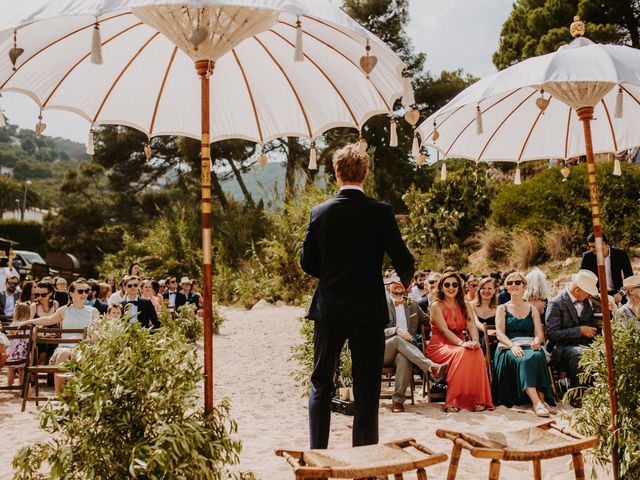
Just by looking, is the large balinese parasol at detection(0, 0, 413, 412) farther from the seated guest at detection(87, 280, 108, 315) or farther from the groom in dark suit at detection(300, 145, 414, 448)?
the seated guest at detection(87, 280, 108, 315)

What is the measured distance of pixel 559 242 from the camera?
46.3ft

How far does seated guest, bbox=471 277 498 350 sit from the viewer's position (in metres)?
8.16

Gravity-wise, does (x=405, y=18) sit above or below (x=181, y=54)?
above

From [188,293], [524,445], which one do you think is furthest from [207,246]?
[188,293]

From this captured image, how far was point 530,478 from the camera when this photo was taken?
4523 mm

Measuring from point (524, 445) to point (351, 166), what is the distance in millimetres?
1772

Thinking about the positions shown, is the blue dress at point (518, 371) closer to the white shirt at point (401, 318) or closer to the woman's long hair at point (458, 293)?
the woman's long hair at point (458, 293)

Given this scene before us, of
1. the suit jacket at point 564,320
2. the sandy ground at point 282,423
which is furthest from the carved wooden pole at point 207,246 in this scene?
the suit jacket at point 564,320

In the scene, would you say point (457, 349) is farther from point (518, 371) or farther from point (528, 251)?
point (528, 251)

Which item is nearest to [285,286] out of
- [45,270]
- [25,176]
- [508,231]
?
[508,231]

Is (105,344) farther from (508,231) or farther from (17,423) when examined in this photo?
(508,231)

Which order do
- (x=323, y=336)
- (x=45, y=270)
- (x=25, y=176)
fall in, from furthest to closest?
1. (x=25, y=176)
2. (x=45, y=270)
3. (x=323, y=336)

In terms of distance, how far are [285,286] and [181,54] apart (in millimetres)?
16006

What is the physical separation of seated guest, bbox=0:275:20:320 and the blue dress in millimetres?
7744
